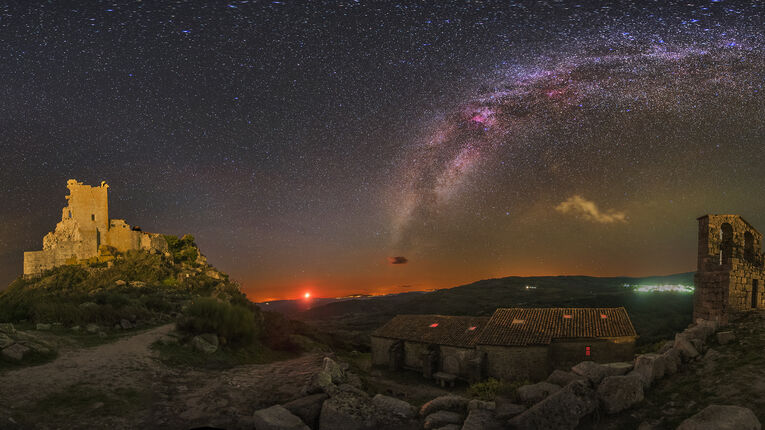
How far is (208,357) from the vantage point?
1673 centimetres

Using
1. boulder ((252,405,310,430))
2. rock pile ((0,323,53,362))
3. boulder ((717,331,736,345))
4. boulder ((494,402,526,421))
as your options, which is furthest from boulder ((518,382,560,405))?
rock pile ((0,323,53,362))

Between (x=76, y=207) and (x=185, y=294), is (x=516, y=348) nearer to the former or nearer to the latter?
(x=185, y=294)

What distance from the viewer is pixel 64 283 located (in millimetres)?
33281

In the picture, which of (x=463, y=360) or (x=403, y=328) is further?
(x=403, y=328)

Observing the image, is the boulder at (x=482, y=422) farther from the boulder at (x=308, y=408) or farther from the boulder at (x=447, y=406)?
the boulder at (x=308, y=408)

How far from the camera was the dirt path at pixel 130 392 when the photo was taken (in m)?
9.48

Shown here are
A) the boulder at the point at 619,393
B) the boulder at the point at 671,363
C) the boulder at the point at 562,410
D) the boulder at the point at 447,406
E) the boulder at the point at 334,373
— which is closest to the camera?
the boulder at the point at 562,410

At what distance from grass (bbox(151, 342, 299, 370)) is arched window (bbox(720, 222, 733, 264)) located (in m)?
19.4

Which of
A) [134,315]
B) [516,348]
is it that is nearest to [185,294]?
[134,315]

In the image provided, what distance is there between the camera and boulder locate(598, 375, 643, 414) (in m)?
8.59

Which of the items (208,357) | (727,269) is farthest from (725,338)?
(208,357)

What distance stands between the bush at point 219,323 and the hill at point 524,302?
1167 inches

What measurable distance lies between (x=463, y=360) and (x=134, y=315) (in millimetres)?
21601

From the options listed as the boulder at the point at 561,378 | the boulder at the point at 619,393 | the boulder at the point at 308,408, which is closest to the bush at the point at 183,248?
the boulder at the point at 308,408
